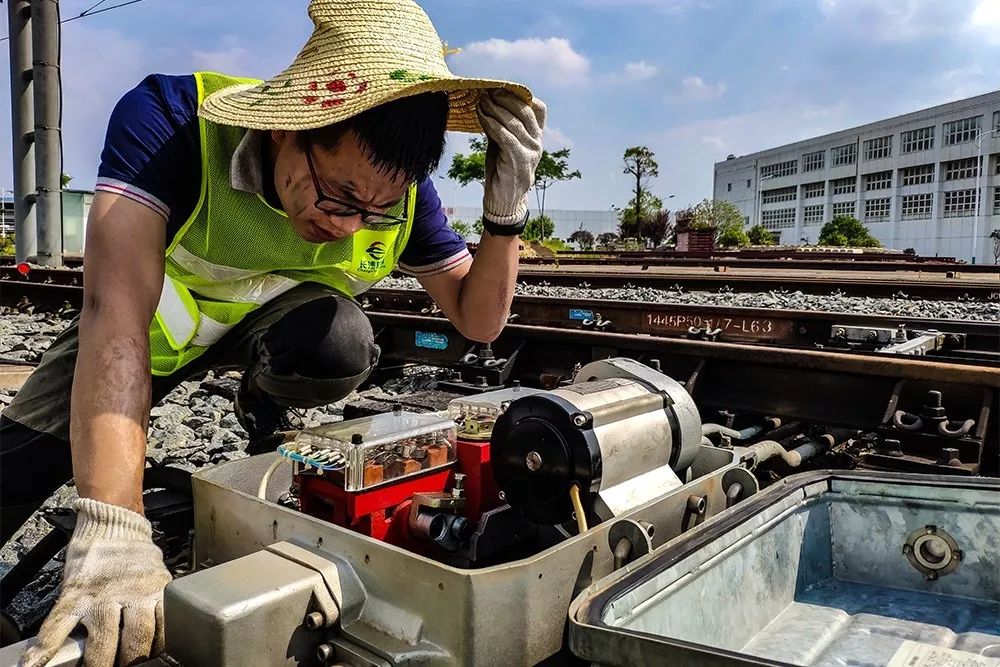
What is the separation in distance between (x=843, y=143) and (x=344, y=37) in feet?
281

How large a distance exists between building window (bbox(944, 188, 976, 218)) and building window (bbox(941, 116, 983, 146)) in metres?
4.34

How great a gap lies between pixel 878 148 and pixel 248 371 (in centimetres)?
8220

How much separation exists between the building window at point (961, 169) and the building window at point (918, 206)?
7.07 feet

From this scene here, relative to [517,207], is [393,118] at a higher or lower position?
higher

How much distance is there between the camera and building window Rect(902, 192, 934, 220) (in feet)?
224

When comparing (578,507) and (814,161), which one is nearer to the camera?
(578,507)

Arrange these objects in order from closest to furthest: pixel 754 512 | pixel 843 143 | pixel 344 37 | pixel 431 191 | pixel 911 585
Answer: pixel 754 512 → pixel 911 585 → pixel 344 37 → pixel 431 191 → pixel 843 143

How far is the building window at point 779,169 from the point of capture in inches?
3356

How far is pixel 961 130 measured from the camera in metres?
66.4

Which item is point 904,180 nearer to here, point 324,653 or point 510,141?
point 510,141

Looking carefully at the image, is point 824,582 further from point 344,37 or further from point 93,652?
point 344,37

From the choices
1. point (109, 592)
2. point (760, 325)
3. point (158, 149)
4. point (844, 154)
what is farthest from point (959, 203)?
point (109, 592)

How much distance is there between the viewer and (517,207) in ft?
7.40

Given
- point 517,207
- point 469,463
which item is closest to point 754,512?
point 469,463
